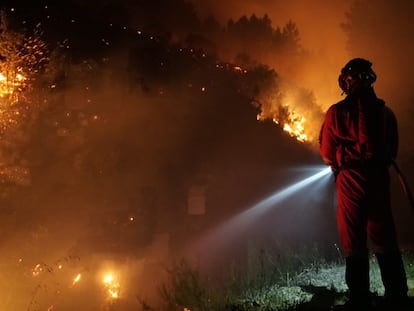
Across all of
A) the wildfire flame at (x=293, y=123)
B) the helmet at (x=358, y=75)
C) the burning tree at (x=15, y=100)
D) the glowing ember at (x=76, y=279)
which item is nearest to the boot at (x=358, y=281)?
the helmet at (x=358, y=75)

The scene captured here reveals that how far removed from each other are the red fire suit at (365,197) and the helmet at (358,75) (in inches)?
3.8

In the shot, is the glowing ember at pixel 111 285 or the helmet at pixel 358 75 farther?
the glowing ember at pixel 111 285

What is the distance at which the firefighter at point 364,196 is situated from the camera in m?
3.24

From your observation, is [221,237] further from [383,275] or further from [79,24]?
[383,275]

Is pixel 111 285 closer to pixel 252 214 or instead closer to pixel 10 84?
pixel 252 214

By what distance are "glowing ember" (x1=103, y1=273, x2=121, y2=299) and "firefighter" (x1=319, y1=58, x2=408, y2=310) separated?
332 inches

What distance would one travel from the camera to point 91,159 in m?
11.3

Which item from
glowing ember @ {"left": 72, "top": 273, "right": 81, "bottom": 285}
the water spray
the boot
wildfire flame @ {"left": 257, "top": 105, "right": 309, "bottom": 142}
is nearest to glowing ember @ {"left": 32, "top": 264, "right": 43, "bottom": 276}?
glowing ember @ {"left": 72, "top": 273, "right": 81, "bottom": 285}

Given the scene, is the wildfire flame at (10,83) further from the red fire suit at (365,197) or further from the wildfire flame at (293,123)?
the wildfire flame at (293,123)

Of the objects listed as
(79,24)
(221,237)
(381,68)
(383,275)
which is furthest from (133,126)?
(381,68)

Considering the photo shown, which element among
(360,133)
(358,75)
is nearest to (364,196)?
(360,133)

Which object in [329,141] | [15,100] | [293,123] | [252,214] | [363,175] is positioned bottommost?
[252,214]

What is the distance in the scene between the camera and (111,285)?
35.7 feet

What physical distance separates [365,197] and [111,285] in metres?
9.04
